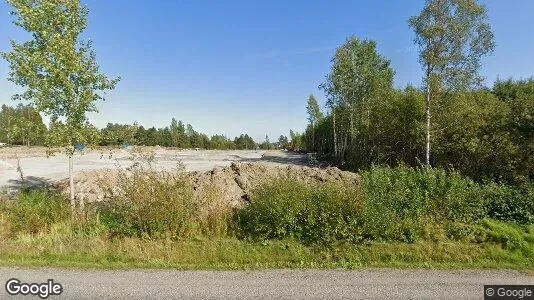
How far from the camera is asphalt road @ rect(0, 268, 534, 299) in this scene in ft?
18.4

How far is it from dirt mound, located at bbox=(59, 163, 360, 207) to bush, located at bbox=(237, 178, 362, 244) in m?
1.44

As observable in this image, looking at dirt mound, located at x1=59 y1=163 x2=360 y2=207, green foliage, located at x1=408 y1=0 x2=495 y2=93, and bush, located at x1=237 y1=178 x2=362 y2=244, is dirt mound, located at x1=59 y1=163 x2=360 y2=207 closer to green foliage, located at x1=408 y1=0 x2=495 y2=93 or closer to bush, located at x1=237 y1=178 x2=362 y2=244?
bush, located at x1=237 y1=178 x2=362 y2=244

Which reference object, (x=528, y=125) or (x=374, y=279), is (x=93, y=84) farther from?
(x=528, y=125)

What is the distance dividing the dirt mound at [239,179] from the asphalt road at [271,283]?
3464 millimetres

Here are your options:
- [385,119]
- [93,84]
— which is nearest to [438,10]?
[385,119]

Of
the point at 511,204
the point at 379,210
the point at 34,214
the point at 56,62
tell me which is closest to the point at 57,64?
the point at 56,62

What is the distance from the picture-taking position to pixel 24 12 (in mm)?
9156

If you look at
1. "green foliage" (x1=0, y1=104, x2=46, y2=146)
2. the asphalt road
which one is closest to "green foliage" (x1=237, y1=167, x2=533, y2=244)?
the asphalt road

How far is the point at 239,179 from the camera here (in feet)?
39.4

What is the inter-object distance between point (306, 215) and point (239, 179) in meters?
4.33

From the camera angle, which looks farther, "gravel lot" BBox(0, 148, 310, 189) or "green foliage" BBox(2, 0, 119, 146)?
"gravel lot" BBox(0, 148, 310, 189)

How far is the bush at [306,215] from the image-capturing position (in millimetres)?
7992

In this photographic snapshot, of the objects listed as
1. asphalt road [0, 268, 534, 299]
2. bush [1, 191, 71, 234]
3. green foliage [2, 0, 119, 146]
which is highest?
green foliage [2, 0, 119, 146]

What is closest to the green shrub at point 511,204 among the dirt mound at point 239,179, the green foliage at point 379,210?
the green foliage at point 379,210
